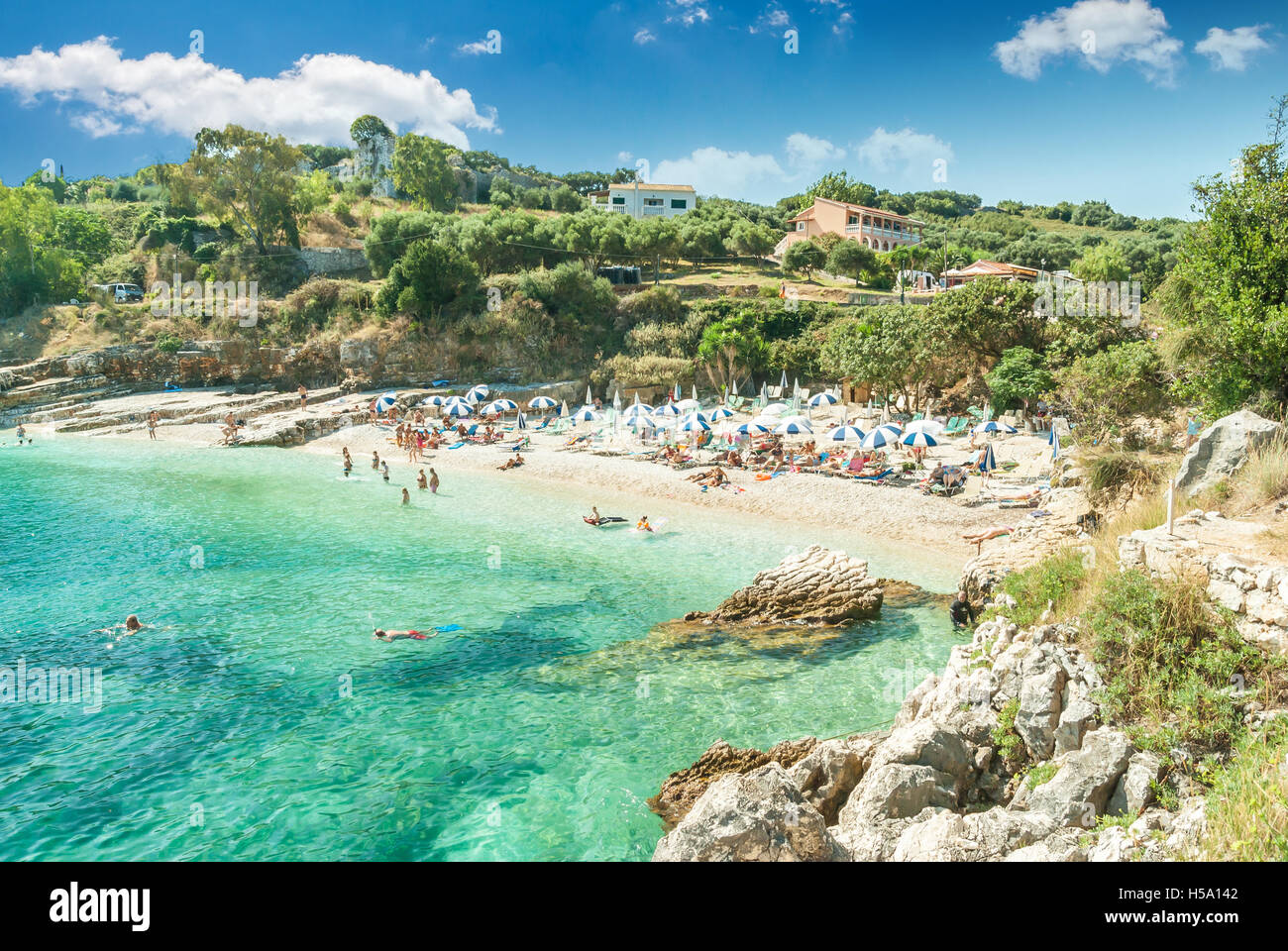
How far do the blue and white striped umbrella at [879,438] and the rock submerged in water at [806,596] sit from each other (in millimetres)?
9179

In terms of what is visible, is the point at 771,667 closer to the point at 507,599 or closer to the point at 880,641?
the point at 880,641

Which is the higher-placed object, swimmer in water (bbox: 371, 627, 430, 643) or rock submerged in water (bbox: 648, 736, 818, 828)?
swimmer in water (bbox: 371, 627, 430, 643)

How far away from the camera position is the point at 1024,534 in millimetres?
15812

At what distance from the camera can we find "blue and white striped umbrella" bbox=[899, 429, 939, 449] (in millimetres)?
25062

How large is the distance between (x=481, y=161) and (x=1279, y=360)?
10677 centimetres

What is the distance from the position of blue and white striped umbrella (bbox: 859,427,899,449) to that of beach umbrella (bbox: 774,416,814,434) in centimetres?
255

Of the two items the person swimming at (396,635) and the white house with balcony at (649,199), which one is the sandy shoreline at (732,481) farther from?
the white house with balcony at (649,199)

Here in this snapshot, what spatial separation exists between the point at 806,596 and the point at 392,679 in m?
8.56

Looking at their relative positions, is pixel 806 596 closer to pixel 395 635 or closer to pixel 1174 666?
pixel 395 635

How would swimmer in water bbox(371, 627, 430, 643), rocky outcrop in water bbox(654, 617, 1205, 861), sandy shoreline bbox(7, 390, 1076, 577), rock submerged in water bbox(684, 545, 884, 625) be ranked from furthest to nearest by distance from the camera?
sandy shoreline bbox(7, 390, 1076, 577)
rock submerged in water bbox(684, 545, 884, 625)
swimmer in water bbox(371, 627, 430, 643)
rocky outcrop in water bbox(654, 617, 1205, 861)

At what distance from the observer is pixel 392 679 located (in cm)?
1264

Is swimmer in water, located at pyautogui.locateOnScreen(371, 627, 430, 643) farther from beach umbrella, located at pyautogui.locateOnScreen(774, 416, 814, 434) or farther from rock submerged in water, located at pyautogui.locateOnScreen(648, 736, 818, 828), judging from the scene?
beach umbrella, located at pyautogui.locateOnScreen(774, 416, 814, 434)

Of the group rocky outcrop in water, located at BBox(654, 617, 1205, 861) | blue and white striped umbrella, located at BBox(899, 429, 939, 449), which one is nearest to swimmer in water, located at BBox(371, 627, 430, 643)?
rocky outcrop in water, located at BBox(654, 617, 1205, 861)
